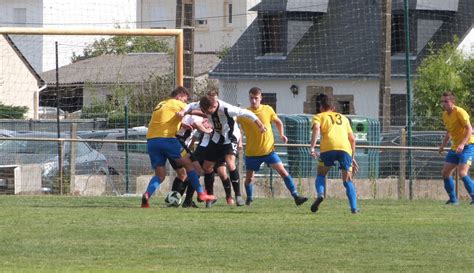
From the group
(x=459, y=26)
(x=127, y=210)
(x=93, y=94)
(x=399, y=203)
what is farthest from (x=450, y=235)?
(x=459, y=26)

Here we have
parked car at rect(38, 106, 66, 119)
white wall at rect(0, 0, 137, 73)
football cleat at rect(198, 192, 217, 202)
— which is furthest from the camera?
parked car at rect(38, 106, 66, 119)

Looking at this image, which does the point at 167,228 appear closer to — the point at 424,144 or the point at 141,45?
the point at 424,144

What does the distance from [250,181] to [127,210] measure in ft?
8.22

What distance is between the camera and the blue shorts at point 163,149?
1761 centimetres

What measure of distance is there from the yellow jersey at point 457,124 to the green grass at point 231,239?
209cm

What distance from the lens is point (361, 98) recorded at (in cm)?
4281

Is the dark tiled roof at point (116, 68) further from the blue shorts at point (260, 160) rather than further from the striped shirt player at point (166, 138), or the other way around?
the striped shirt player at point (166, 138)

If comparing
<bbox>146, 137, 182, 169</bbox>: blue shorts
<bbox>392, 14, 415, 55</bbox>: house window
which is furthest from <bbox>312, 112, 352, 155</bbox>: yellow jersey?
<bbox>392, 14, 415, 55</bbox>: house window

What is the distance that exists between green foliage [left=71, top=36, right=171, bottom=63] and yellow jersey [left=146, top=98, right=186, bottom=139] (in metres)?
35.4

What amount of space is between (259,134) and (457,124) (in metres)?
3.55

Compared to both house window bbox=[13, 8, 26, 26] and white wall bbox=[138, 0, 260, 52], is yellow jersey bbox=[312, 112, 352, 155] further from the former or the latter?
white wall bbox=[138, 0, 260, 52]

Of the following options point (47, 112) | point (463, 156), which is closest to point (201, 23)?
point (47, 112)

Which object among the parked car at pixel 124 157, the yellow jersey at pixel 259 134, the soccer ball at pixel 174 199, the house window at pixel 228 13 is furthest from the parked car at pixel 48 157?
the house window at pixel 228 13

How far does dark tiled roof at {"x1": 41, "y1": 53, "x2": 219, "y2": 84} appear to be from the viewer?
47375 millimetres
